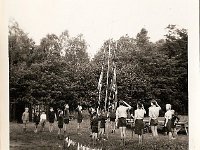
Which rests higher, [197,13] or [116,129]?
[197,13]

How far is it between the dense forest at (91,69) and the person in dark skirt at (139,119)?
0.13 feet

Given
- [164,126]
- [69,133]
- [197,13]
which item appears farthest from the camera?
[69,133]

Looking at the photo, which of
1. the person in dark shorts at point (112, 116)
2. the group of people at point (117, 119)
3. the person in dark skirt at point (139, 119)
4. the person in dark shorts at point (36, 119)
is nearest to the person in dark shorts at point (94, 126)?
the group of people at point (117, 119)

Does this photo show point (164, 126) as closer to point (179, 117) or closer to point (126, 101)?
point (179, 117)

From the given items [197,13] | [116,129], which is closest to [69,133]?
[116,129]

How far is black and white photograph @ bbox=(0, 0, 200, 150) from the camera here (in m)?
2.48

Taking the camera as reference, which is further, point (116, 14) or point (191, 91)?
point (116, 14)

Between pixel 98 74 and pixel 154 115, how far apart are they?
48cm

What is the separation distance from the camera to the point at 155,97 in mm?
2535

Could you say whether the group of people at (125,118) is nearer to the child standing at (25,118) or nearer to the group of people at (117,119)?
the group of people at (117,119)

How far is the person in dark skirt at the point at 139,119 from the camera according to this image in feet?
8.43

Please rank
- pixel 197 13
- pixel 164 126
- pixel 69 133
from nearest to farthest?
pixel 197 13 < pixel 164 126 < pixel 69 133

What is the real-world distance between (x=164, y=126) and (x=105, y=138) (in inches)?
16.6

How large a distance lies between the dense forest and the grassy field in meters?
0.19
